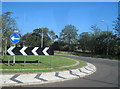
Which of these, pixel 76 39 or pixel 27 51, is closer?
pixel 27 51

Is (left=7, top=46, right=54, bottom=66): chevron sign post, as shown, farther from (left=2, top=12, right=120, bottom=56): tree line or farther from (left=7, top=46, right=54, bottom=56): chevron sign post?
(left=2, top=12, right=120, bottom=56): tree line

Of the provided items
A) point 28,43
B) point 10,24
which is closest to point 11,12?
point 10,24

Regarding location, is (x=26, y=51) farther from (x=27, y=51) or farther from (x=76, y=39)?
(x=76, y=39)

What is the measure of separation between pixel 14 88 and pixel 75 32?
158ft

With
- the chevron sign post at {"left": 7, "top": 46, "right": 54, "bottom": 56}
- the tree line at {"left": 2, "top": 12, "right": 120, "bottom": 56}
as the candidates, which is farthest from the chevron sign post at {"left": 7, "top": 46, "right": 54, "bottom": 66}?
the tree line at {"left": 2, "top": 12, "right": 120, "bottom": 56}

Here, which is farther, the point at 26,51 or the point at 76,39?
the point at 76,39

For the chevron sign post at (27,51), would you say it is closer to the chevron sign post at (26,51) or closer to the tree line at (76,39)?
the chevron sign post at (26,51)

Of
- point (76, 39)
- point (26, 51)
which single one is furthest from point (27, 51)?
point (76, 39)

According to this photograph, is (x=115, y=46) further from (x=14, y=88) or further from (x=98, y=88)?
(x=14, y=88)

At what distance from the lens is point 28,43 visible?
57875 mm

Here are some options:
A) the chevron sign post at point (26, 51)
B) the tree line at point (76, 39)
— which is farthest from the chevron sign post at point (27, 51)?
the tree line at point (76, 39)

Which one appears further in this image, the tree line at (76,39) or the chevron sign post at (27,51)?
the tree line at (76,39)

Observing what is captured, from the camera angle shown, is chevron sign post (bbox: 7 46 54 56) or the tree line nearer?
chevron sign post (bbox: 7 46 54 56)

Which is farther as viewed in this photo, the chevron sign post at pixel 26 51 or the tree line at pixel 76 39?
the tree line at pixel 76 39
